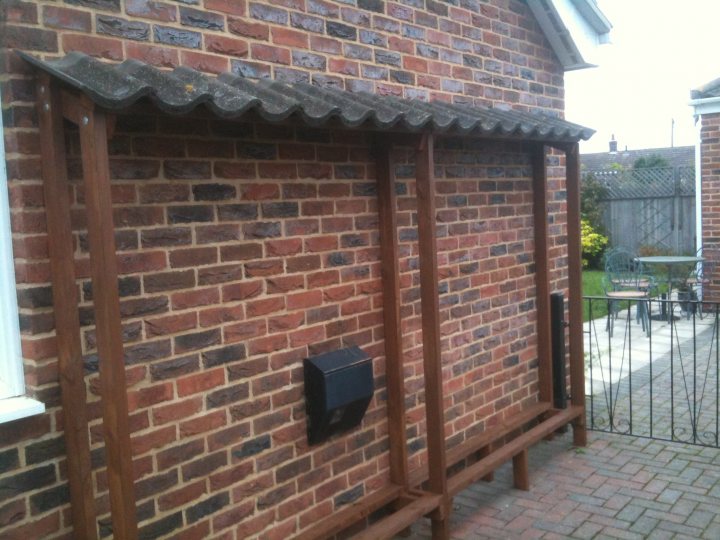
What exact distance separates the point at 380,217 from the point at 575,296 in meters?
2.19

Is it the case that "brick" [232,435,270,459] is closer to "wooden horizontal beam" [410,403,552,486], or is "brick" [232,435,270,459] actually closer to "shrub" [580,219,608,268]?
"wooden horizontal beam" [410,403,552,486]

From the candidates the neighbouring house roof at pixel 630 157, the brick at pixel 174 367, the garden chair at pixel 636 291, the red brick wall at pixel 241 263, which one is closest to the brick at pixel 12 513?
the red brick wall at pixel 241 263

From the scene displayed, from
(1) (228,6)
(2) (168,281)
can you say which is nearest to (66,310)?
(2) (168,281)

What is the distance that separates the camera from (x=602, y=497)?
4.59 meters

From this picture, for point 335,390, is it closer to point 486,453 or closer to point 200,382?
point 200,382

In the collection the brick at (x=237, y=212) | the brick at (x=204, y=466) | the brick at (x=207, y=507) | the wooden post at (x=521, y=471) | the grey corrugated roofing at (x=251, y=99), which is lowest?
the wooden post at (x=521, y=471)

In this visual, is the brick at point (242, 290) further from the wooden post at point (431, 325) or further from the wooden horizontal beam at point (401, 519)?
the wooden horizontal beam at point (401, 519)

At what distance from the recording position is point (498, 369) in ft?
17.0

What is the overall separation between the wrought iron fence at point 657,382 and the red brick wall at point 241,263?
190 centimetres

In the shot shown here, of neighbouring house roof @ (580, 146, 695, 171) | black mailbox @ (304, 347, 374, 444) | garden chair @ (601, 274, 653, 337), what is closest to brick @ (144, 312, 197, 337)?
black mailbox @ (304, 347, 374, 444)

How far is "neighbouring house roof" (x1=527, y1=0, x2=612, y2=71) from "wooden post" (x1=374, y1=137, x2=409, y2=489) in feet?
7.46

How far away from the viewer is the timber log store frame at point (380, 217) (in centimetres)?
244

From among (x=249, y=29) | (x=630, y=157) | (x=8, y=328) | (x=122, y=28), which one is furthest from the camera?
(x=630, y=157)

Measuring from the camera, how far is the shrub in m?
17.8
